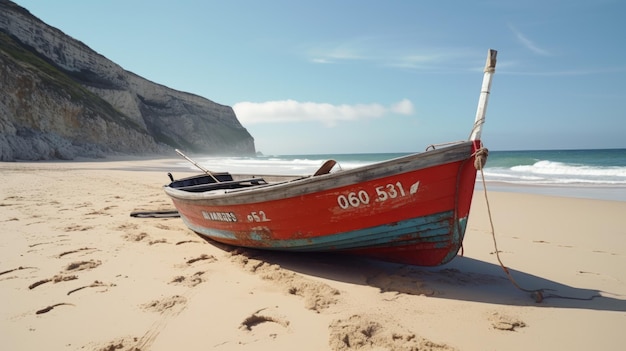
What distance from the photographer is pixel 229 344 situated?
7.57 ft

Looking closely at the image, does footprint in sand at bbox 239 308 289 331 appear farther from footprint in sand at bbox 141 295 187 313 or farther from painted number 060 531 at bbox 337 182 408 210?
painted number 060 531 at bbox 337 182 408 210

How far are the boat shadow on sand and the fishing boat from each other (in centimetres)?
24

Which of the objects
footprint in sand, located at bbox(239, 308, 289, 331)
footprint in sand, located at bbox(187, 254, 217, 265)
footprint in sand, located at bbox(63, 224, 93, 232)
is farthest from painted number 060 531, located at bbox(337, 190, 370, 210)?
footprint in sand, located at bbox(63, 224, 93, 232)

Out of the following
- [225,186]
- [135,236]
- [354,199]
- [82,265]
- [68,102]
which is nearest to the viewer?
[354,199]

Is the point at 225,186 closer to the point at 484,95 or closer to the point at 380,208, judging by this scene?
the point at 380,208

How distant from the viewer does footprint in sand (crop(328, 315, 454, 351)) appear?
2.27 m

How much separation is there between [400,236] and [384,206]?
1.20ft

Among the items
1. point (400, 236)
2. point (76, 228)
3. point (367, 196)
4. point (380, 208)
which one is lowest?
point (76, 228)

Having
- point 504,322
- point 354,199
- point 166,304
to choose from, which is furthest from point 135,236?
point 504,322

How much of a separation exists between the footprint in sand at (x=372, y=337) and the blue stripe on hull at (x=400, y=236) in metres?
0.88

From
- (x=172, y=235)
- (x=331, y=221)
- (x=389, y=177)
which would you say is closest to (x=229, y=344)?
(x=331, y=221)

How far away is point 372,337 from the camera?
239cm

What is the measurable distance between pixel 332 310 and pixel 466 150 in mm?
1773

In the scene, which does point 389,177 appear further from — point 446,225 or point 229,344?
point 229,344
